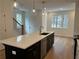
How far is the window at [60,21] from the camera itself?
8.97 metres

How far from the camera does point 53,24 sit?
9.71m

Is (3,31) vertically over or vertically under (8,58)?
over

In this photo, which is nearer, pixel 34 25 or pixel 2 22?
pixel 2 22

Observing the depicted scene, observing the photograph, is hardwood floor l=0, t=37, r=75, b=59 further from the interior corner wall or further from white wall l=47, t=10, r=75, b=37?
white wall l=47, t=10, r=75, b=37

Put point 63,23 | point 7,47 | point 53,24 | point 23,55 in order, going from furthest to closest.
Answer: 1. point 53,24
2. point 63,23
3. point 7,47
4. point 23,55

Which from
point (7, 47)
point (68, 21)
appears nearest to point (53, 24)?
point (68, 21)

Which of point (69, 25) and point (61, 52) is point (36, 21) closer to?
point (69, 25)

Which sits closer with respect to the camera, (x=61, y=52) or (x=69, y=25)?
(x=61, y=52)

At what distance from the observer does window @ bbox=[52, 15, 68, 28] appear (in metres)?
8.97

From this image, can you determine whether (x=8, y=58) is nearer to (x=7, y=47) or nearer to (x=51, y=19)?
(x=7, y=47)

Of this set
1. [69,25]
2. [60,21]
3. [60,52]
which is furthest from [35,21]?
[60,52]

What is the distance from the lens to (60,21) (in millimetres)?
9305

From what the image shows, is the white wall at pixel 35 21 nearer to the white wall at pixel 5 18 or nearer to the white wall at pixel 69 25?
the white wall at pixel 69 25

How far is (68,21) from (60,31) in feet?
4.42
